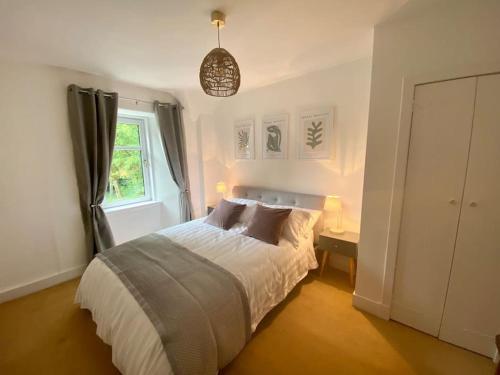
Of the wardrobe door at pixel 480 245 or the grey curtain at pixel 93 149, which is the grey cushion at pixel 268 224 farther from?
the grey curtain at pixel 93 149

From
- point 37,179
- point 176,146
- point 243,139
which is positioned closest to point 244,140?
point 243,139

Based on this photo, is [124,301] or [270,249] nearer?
[124,301]

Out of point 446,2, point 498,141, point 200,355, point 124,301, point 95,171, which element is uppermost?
point 446,2

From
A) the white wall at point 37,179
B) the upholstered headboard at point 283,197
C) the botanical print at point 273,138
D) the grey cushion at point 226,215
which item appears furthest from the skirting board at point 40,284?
the botanical print at point 273,138

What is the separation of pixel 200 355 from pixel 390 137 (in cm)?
192

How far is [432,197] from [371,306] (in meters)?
1.06

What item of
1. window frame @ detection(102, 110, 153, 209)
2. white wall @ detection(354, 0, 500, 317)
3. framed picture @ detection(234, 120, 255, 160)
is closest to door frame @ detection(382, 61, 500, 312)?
white wall @ detection(354, 0, 500, 317)

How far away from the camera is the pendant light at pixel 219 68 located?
4.48 ft

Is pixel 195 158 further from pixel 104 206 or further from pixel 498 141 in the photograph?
pixel 498 141

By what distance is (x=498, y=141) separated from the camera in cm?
129

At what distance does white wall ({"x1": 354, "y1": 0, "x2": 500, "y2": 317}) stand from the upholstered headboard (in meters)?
0.70

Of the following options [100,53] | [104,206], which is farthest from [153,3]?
[104,206]

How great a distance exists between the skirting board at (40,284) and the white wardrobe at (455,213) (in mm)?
3430

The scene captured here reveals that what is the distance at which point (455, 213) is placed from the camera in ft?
4.79
